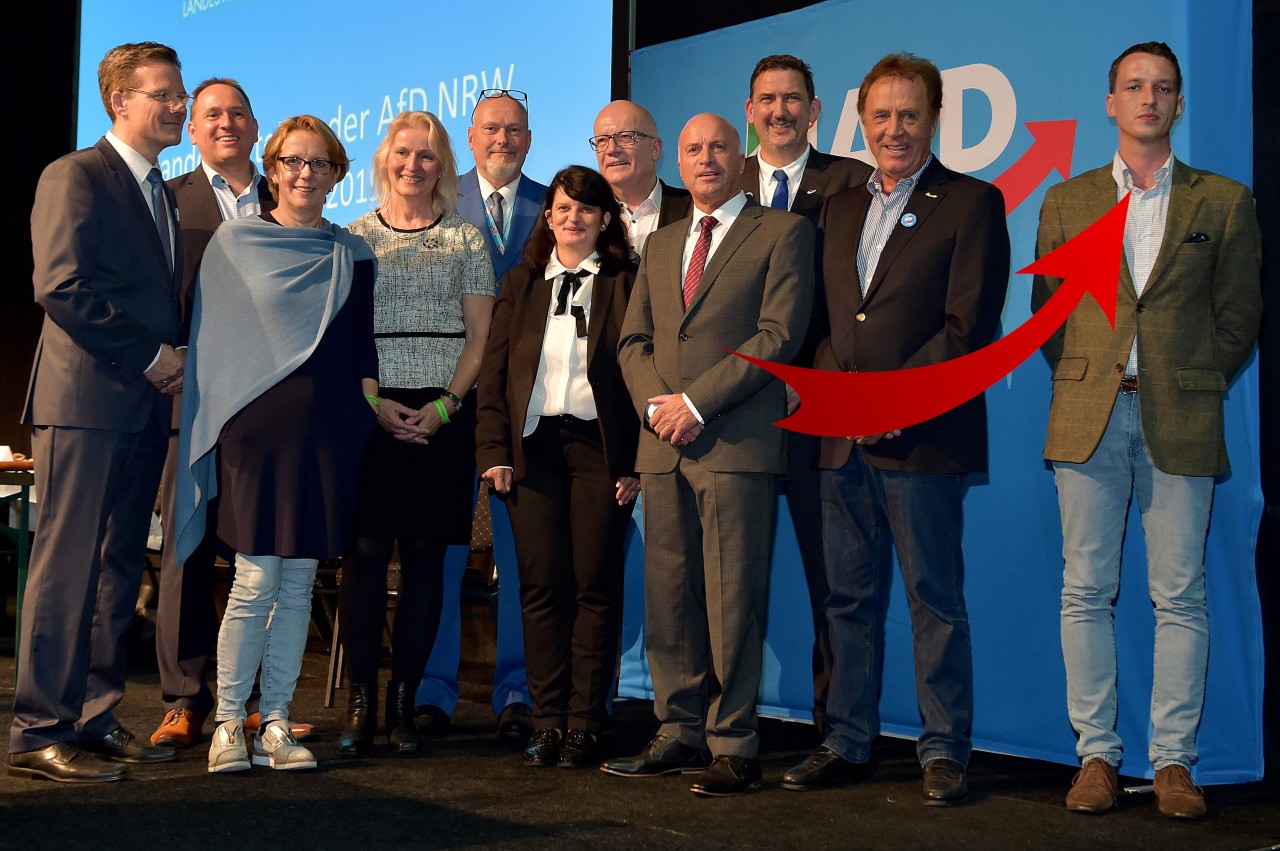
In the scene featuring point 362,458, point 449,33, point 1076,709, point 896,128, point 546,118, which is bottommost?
point 1076,709

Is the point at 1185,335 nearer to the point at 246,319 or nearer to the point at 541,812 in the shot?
the point at 541,812

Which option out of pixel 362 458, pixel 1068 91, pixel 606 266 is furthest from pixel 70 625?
pixel 1068 91

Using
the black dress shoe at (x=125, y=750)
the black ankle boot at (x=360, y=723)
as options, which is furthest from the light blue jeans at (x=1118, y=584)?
the black dress shoe at (x=125, y=750)

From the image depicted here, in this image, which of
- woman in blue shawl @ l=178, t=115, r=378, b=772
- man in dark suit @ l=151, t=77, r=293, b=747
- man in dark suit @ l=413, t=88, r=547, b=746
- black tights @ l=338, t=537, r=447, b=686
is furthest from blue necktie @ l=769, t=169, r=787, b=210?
man in dark suit @ l=151, t=77, r=293, b=747

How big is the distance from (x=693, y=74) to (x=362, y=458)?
1.88 metres

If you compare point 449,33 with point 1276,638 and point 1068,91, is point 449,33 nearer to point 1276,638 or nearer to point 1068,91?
point 1068,91

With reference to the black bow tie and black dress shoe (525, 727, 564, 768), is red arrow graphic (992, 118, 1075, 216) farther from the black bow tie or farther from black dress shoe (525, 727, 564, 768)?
black dress shoe (525, 727, 564, 768)

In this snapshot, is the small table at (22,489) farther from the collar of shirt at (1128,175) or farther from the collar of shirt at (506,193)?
the collar of shirt at (1128,175)

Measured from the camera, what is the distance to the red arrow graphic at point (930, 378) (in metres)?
2.96

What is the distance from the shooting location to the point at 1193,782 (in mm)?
2936

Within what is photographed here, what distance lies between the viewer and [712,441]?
118 inches

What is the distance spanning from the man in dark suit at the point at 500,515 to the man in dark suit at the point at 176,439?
1.39 ft

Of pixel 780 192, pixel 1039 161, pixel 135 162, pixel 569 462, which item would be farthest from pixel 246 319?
pixel 1039 161

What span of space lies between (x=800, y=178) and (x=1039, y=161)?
2.11ft
